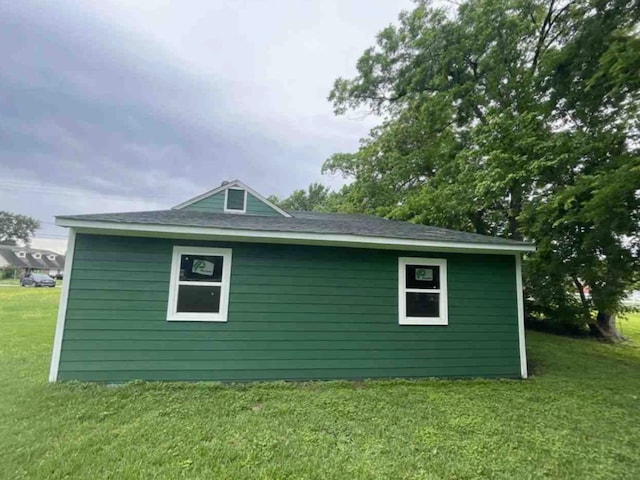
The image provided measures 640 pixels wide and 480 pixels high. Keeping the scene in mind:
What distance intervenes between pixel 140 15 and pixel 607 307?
15.0 meters

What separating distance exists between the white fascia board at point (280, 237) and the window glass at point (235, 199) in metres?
3.64

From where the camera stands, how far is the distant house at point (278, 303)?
434 cm

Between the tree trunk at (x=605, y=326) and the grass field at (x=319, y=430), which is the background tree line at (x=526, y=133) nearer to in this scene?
the tree trunk at (x=605, y=326)

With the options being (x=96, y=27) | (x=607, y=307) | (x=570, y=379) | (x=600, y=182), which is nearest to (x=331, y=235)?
(x=570, y=379)

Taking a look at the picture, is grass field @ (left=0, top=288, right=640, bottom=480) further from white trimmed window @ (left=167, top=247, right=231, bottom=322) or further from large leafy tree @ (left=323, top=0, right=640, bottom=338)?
large leafy tree @ (left=323, top=0, right=640, bottom=338)

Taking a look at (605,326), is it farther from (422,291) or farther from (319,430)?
(319,430)

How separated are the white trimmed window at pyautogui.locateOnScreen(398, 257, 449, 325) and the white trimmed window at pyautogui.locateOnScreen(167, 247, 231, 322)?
2.78 m

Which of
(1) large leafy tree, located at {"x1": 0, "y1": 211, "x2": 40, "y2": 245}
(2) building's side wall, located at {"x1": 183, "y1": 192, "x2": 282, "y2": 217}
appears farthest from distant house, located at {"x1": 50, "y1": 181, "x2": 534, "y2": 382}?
(1) large leafy tree, located at {"x1": 0, "y1": 211, "x2": 40, "y2": 245}

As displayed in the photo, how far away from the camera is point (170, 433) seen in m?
2.96

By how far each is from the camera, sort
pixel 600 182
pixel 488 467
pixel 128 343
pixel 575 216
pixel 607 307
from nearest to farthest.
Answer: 1. pixel 488 467
2. pixel 128 343
3. pixel 600 182
4. pixel 575 216
5. pixel 607 307

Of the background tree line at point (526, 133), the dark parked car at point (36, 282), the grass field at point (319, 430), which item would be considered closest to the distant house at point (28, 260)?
the dark parked car at point (36, 282)

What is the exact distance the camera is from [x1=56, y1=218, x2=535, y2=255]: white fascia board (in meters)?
4.25

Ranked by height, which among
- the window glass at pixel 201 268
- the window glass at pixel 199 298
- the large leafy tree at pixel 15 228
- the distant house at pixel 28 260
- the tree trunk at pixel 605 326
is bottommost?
the tree trunk at pixel 605 326

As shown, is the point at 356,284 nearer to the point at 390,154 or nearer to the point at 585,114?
the point at 585,114
